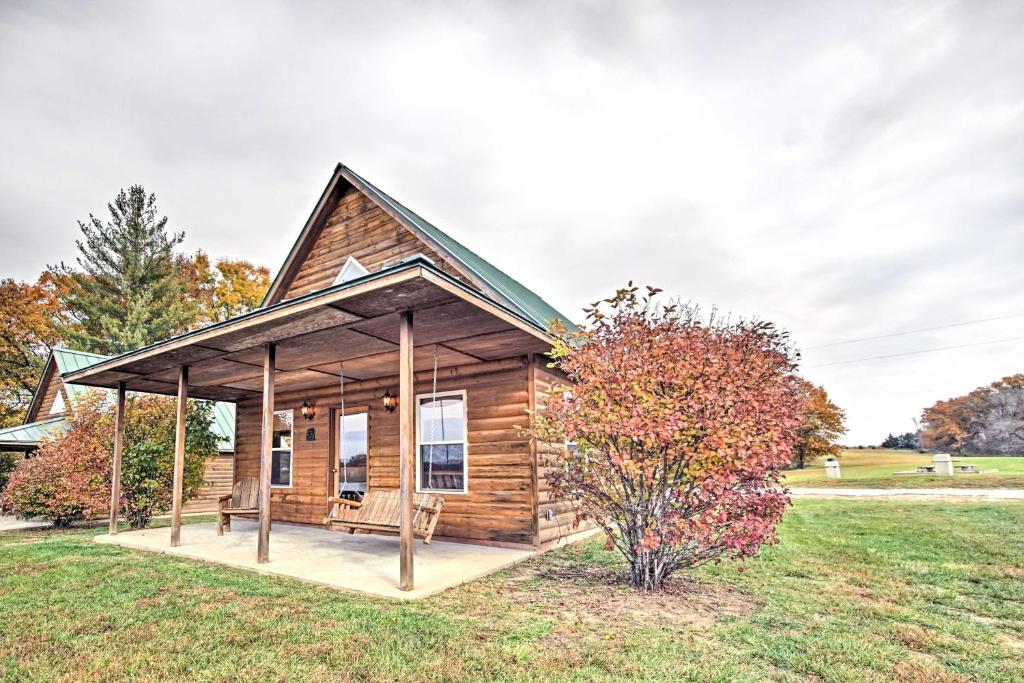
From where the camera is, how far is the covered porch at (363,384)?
5.18 meters

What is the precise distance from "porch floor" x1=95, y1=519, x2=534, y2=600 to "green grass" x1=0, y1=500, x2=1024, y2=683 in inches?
9.8

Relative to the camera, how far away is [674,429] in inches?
181

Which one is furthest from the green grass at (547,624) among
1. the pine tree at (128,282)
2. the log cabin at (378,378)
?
the pine tree at (128,282)

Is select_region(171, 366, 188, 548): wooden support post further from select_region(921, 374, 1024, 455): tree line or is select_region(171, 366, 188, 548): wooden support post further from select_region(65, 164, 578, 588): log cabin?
select_region(921, 374, 1024, 455): tree line

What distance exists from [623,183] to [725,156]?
2.64 meters

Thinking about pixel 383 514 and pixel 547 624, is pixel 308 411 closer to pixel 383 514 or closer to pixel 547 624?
pixel 383 514

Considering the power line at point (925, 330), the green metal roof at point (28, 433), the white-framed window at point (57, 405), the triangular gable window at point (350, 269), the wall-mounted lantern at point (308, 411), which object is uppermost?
the power line at point (925, 330)

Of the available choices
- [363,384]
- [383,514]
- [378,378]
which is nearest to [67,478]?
[363,384]

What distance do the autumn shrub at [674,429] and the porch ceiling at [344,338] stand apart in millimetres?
1328

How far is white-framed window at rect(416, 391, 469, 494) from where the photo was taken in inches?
325

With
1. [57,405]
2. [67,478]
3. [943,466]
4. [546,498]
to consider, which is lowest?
[943,466]

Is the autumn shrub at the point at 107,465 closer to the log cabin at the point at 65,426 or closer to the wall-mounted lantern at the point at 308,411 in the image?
the log cabin at the point at 65,426

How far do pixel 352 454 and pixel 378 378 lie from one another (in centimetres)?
157

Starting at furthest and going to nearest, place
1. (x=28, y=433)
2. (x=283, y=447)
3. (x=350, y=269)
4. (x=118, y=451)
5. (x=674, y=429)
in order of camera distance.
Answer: (x=28, y=433), (x=283, y=447), (x=350, y=269), (x=118, y=451), (x=674, y=429)
